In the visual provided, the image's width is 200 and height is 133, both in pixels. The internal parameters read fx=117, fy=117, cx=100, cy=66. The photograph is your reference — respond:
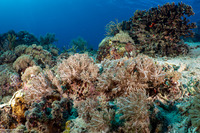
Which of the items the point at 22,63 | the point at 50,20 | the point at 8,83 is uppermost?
the point at 50,20

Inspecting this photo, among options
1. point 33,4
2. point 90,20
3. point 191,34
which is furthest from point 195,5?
point 33,4

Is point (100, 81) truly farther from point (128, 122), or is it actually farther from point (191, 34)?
point (191, 34)

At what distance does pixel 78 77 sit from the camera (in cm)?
353

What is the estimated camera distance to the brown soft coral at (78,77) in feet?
11.4

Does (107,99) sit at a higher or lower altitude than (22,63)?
lower

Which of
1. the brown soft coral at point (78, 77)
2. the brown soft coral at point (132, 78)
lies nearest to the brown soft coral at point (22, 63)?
the brown soft coral at point (78, 77)

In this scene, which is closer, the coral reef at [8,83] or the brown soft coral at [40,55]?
the coral reef at [8,83]

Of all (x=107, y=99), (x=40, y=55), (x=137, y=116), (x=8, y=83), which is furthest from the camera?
(x=40, y=55)

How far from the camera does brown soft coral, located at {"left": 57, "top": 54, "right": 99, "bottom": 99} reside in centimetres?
347

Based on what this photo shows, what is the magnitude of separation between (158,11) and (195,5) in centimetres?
4675

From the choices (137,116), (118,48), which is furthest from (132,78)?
(118,48)

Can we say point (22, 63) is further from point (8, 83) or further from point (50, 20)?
point (50, 20)

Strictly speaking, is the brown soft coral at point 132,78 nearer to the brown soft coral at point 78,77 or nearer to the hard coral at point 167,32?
the brown soft coral at point 78,77

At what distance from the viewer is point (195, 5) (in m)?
39.3
